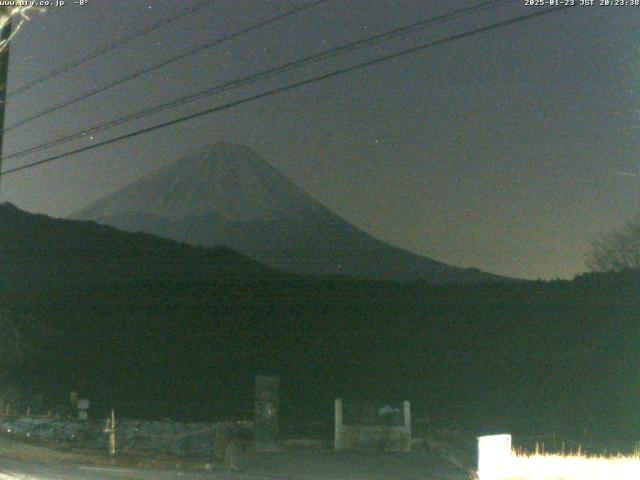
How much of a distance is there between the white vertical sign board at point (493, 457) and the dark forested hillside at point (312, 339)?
2599 centimetres

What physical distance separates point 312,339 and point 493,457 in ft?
190

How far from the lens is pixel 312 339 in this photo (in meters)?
69.8

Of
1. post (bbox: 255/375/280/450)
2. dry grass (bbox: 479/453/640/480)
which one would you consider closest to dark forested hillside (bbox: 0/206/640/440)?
post (bbox: 255/375/280/450)

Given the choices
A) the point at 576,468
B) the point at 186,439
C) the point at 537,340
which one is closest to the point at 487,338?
the point at 537,340

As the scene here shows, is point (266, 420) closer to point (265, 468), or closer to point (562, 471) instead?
point (265, 468)

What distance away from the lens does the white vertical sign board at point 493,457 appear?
39.4ft

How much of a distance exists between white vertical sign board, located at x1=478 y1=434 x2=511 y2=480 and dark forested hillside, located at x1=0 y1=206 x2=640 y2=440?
26.0 meters

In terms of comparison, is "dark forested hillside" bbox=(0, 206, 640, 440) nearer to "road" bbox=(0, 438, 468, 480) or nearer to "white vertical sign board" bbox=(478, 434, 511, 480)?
"road" bbox=(0, 438, 468, 480)

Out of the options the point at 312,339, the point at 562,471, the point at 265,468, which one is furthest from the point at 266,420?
the point at 312,339

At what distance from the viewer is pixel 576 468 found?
42.7ft

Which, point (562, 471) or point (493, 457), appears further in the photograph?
point (562, 471)

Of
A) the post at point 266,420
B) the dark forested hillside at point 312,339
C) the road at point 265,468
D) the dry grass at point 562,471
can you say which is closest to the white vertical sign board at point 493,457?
the dry grass at point 562,471

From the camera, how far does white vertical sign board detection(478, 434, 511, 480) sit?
39.4ft

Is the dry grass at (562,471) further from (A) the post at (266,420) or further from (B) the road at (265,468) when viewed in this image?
(A) the post at (266,420)
